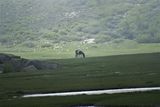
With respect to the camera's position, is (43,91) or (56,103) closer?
(56,103)

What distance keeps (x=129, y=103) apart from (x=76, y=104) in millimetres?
12164

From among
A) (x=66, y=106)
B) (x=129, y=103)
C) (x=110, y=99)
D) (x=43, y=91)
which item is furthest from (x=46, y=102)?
(x=43, y=91)

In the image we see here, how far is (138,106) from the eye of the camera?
6869 centimetres

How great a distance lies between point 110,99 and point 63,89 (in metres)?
43.8

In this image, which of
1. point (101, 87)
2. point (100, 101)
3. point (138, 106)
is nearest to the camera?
point (138, 106)

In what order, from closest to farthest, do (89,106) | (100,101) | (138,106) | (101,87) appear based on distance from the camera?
(138,106) → (89,106) → (100,101) → (101,87)

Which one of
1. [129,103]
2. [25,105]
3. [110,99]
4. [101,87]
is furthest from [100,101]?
[101,87]

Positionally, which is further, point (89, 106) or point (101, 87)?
point (101, 87)

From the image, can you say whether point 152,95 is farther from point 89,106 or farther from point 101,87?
point 101,87

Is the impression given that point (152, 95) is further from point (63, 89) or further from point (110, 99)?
point (63, 89)

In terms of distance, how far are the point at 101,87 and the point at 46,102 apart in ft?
124

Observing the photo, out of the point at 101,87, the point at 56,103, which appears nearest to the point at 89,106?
the point at 56,103

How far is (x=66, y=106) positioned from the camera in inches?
3103

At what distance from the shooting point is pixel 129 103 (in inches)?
2867
